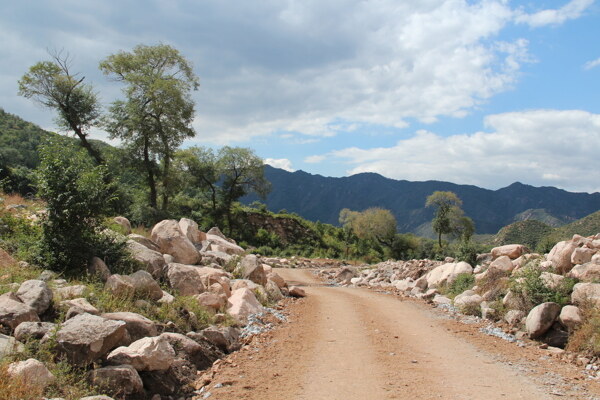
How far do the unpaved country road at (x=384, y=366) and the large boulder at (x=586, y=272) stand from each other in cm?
286

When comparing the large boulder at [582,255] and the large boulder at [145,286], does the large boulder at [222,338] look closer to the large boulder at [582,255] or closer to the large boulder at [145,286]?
the large boulder at [145,286]

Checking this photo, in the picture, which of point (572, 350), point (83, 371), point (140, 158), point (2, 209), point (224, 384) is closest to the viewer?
point (83, 371)

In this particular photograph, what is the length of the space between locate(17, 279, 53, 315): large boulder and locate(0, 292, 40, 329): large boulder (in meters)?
0.11

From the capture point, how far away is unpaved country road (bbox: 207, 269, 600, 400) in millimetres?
6008

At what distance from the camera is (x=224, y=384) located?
6199 millimetres

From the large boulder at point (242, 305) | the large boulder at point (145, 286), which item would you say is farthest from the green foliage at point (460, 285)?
the large boulder at point (145, 286)

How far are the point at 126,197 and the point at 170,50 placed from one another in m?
9.35

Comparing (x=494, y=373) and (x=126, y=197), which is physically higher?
(x=126, y=197)

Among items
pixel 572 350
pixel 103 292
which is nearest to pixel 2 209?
pixel 103 292

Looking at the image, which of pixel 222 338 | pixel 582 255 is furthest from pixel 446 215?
pixel 222 338

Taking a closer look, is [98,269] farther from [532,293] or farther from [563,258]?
[563,258]

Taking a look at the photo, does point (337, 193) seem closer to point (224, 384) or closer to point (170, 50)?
point (170, 50)

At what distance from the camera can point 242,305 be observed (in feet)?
33.3

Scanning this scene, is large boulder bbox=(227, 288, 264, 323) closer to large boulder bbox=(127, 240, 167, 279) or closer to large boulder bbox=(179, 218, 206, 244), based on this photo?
large boulder bbox=(127, 240, 167, 279)
